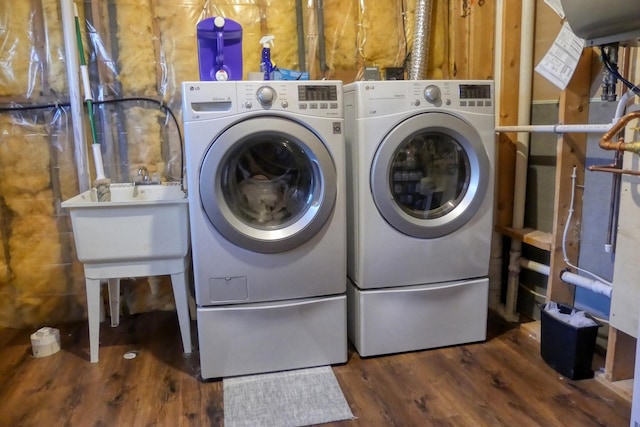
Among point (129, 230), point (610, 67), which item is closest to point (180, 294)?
point (129, 230)

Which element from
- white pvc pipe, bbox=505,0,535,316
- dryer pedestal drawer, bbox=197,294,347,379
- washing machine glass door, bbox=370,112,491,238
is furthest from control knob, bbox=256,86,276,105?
white pvc pipe, bbox=505,0,535,316

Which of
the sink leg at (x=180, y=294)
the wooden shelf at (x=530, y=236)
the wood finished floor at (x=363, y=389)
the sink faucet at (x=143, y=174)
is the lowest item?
the wood finished floor at (x=363, y=389)

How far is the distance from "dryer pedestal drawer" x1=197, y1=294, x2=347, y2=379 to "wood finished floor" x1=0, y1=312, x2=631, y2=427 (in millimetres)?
96

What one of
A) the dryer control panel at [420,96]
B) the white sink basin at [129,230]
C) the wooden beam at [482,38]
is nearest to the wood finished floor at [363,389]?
the white sink basin at [129,230]

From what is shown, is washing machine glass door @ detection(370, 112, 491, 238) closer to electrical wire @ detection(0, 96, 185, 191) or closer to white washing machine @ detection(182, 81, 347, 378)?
white washing machine @ detection(182, 81, 347, 378)

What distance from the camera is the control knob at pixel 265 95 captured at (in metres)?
1.84

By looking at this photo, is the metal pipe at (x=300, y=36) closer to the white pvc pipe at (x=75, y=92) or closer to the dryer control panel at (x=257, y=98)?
the dryer control panel at (x=257, y=98)

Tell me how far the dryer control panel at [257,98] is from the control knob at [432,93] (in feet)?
1.27

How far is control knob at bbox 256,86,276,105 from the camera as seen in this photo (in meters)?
1.84

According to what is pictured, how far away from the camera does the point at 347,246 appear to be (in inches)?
86.8

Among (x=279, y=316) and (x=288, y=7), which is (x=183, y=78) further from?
(x=279, y=316)

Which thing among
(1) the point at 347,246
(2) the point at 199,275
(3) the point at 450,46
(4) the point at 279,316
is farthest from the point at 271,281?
(3) the point at 450,46

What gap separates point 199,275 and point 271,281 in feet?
0.92

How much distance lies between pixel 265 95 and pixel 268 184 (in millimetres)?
378
